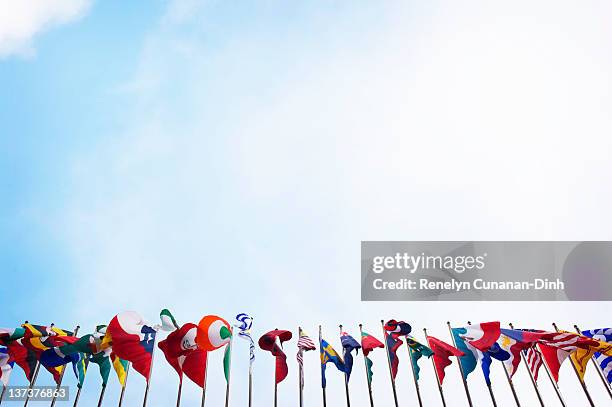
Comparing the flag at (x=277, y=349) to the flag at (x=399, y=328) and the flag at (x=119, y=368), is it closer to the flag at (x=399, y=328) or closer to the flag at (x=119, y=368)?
the flag at (x=399, y=328)

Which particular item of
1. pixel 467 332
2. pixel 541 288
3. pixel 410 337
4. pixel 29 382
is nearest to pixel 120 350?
pixel 29 382

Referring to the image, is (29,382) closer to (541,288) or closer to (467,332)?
(467,332)

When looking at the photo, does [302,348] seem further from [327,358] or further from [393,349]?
[393,349]

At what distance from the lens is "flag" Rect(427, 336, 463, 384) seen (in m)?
24.3

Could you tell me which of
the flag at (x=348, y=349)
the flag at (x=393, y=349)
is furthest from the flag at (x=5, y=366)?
the flag at (x=393, y=349)

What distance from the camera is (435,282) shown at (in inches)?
1310

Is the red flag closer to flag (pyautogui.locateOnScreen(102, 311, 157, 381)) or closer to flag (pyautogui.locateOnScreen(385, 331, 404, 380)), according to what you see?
flag (pyautogui.locateOnScreen(102, 311, 157, 381))

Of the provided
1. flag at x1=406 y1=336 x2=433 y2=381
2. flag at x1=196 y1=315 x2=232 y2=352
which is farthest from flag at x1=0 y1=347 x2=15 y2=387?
flag at x1=406 y1=336 x2=433 y2=381

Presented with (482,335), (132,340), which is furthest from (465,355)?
(132,340)

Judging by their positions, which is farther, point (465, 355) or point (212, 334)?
point (465, 355)

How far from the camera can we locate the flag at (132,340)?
23219mm

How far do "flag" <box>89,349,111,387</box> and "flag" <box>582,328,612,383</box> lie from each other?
23.3 meters

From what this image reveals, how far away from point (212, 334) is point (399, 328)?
30.2 feet

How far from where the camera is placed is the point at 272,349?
25062 mm
